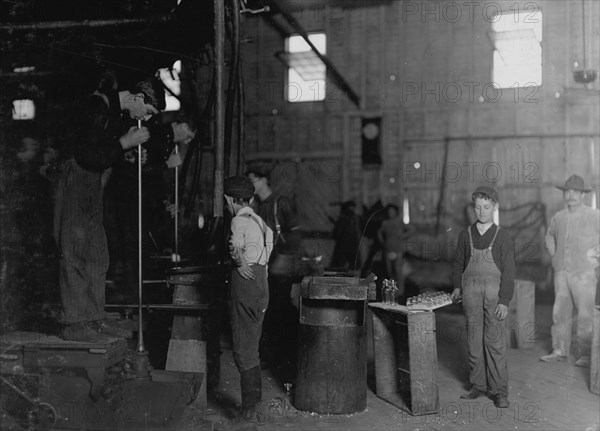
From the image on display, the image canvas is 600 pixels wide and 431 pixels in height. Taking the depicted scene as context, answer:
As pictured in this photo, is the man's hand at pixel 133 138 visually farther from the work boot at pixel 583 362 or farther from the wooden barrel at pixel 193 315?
the work boot at pixel 583 362

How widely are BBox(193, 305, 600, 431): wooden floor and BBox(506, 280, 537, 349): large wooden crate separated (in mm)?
816

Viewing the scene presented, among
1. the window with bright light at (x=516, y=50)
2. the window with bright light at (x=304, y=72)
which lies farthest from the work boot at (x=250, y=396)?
the window with bright light at (x=304, y=72)

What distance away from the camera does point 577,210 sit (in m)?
7.89

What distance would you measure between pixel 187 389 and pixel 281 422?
1.14m

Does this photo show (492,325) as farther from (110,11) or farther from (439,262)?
(439,262)

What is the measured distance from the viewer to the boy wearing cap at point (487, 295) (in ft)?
20.1

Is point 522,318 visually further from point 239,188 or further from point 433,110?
point 433,110

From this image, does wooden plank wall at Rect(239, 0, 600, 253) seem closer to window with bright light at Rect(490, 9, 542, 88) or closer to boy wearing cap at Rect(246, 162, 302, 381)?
window with bright light at Rect(490, 9, 542, 88)

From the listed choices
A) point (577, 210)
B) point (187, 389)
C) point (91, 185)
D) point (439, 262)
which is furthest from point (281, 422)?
point (439, 262)

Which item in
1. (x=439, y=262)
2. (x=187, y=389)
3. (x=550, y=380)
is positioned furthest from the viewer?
(x=439, y=262)

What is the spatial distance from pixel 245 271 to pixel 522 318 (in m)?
5.36

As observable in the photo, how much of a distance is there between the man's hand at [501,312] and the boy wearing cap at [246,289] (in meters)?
2.46

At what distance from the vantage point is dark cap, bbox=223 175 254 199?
5.63 metres

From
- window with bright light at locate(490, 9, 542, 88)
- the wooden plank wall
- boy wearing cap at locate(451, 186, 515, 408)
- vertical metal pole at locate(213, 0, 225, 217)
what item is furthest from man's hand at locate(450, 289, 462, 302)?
window with bright light at locate(490, 9, 542, 88)
